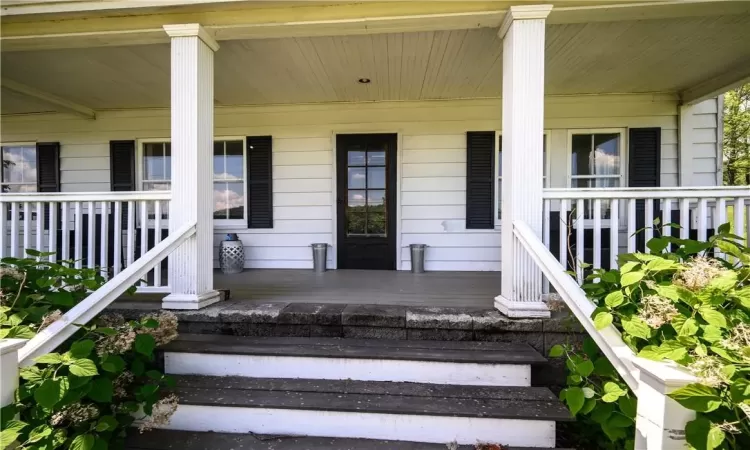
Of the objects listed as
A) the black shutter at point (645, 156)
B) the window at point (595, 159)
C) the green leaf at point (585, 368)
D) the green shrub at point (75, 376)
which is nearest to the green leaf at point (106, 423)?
the green shrub at point (75, 376)

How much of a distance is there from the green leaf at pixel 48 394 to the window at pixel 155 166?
3806 millimetres

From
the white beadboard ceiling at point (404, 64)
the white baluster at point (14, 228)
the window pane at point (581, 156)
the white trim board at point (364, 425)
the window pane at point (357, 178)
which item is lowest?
the white trim board at point (364, 425)

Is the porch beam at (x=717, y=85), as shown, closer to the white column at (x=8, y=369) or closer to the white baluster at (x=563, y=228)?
the white baluster at (x=563, y=228)

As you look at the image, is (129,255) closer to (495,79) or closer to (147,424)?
(147,424)

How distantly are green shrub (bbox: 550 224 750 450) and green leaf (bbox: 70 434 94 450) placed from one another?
6.16ft

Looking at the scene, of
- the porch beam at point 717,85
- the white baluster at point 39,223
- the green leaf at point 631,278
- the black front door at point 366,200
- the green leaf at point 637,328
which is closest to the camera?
the green leaf at point 637,328

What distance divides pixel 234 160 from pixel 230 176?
8.4 inches

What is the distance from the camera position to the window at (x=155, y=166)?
4617mm

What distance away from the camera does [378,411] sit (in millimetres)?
1650

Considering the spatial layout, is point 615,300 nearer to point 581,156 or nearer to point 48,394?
point 48,394

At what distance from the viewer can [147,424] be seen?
64.6 inches

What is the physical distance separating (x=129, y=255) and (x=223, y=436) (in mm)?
1678

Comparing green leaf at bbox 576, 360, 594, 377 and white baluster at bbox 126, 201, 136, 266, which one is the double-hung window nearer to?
white baluster at bbox 126, 201, 136, 266

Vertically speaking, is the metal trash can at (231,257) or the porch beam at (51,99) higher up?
the porch beam at (51,99)
